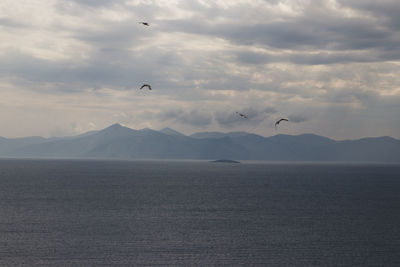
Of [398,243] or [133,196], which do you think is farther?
[133,196]

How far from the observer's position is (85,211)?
138m

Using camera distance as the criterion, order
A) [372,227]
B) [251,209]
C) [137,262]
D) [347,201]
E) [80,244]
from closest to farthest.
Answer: [137,262]
[80,244]
[372,227]
[251,209]
[347,201]

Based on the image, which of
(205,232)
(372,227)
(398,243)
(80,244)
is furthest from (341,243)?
(80,244)

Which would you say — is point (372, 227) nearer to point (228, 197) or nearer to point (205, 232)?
point (205, 232)

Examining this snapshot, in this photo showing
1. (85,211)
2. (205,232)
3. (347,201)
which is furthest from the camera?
(347,201)

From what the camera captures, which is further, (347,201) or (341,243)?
(347,201)

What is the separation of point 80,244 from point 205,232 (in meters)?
29.3

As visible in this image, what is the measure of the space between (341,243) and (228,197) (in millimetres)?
92516

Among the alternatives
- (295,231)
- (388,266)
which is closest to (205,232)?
(295,231)

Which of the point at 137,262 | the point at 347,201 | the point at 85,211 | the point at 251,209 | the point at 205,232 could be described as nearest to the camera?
the point at 137,262

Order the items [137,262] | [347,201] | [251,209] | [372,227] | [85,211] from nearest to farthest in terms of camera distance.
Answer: [137,262] → [372,227] → [85,211] → [251,209] → [347,201]

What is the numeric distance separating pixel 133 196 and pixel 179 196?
19215mm

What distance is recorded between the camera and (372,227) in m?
115

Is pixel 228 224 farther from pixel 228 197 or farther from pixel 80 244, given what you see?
pixel 228 197
